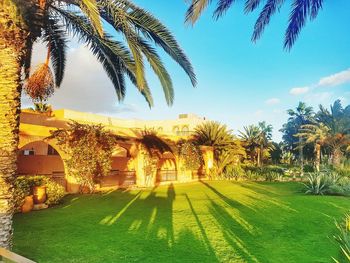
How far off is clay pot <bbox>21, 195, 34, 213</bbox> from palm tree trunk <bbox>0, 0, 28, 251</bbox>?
195 inches

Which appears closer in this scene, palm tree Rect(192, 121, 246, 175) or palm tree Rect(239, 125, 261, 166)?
palm tree Rect(192, 121, 246, 175)

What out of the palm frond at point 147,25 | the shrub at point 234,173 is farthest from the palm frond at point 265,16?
the shrub at point 234,173

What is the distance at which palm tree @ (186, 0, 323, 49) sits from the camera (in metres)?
7.53

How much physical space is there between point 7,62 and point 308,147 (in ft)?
181

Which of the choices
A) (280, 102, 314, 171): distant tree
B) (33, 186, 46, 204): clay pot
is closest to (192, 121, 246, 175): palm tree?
(33, 186, 46, 204): clay pot

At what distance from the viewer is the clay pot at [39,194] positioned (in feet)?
32.9

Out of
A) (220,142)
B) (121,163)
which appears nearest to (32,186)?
(121,163)

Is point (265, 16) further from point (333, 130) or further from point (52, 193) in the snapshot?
point (333, 130)

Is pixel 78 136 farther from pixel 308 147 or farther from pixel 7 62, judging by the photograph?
pixel 308 147

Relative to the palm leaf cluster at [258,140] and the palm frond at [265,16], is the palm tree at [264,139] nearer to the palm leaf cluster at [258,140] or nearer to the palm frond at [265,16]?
the palm leaf cluster at [258,140]

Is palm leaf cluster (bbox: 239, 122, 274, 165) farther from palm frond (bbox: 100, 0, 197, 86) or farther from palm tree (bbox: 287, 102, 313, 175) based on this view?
palm frond (bbox: 100, 0, 197, 86)

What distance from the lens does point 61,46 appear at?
10141 mm

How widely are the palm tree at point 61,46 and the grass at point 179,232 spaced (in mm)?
1862

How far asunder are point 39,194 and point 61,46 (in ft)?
16.3
